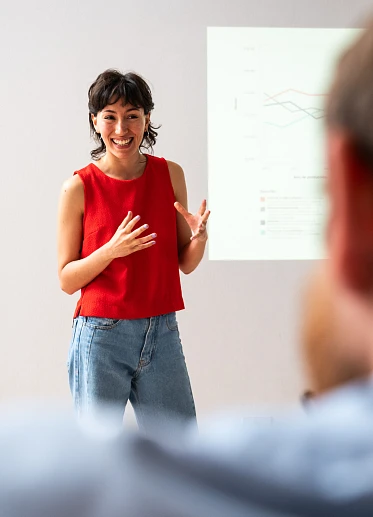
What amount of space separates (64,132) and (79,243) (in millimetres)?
1801

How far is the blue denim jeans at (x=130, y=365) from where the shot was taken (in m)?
2.08

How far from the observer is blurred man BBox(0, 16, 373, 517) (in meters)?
0.25

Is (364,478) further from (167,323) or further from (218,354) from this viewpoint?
(218,354)

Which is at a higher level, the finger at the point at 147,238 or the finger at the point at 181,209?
the finger at the point at 181,209

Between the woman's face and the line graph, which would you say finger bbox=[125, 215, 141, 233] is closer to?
the woman's face

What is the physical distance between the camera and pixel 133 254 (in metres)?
2.17

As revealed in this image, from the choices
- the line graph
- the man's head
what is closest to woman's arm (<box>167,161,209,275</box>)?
the line graph

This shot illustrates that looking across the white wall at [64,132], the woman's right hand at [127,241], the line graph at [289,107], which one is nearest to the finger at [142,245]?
the woman's right hand at [127,241]

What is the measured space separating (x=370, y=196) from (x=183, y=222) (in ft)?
6.72

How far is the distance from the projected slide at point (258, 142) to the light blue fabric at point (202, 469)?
143 inches

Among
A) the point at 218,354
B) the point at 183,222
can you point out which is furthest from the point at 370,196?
the point at 218,354

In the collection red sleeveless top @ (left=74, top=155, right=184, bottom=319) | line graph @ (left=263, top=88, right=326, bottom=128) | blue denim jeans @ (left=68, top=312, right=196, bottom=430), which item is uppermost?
line graph @ (left=263, top=88, right=326, bottom=128)

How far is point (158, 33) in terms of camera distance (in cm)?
386

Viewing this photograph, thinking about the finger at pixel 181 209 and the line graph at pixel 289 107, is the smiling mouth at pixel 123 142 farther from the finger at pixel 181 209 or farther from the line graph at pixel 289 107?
the line graph at pixel 289 107
